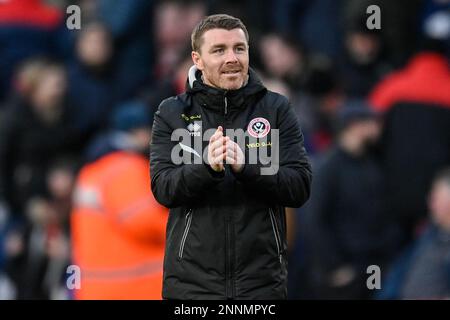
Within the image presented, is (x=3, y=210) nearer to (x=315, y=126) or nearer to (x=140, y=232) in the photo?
(x=315, y=126)

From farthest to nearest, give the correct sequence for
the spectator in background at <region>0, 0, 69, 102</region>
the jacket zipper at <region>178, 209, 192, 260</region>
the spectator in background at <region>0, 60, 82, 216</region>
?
the spectator in background at <region>0, 0, 69, 102</region>
the spectator in background at <region>0, 60, 82, 216</region>
the jacket zipper at <region>178, 209, 192, 260</region>

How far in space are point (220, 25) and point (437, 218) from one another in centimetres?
341

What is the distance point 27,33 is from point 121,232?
3.75 metres

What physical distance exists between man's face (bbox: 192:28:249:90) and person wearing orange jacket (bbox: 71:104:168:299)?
8.09 ft

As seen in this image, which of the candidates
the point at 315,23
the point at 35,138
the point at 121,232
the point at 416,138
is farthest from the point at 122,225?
the point at 315,23

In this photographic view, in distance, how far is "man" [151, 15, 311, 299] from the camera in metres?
4.94

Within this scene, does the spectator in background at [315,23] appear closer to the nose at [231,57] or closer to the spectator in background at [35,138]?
the spectator in background at [35,138]

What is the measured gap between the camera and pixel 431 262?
789 centimetres

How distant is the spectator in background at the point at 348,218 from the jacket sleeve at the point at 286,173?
3734 mm

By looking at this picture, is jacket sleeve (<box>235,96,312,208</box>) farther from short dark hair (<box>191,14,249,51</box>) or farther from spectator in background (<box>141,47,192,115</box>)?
spectator in background (<box>141,47,192,115</box>)

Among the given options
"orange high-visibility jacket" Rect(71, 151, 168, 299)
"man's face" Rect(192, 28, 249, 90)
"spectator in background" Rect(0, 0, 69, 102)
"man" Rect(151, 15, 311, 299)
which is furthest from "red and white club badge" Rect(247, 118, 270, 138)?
"spectator in background" Rect(0, 0, 69, 102)

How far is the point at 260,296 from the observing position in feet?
16.3

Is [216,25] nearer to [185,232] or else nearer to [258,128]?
[258,128]

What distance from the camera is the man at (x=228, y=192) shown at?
4.94m
